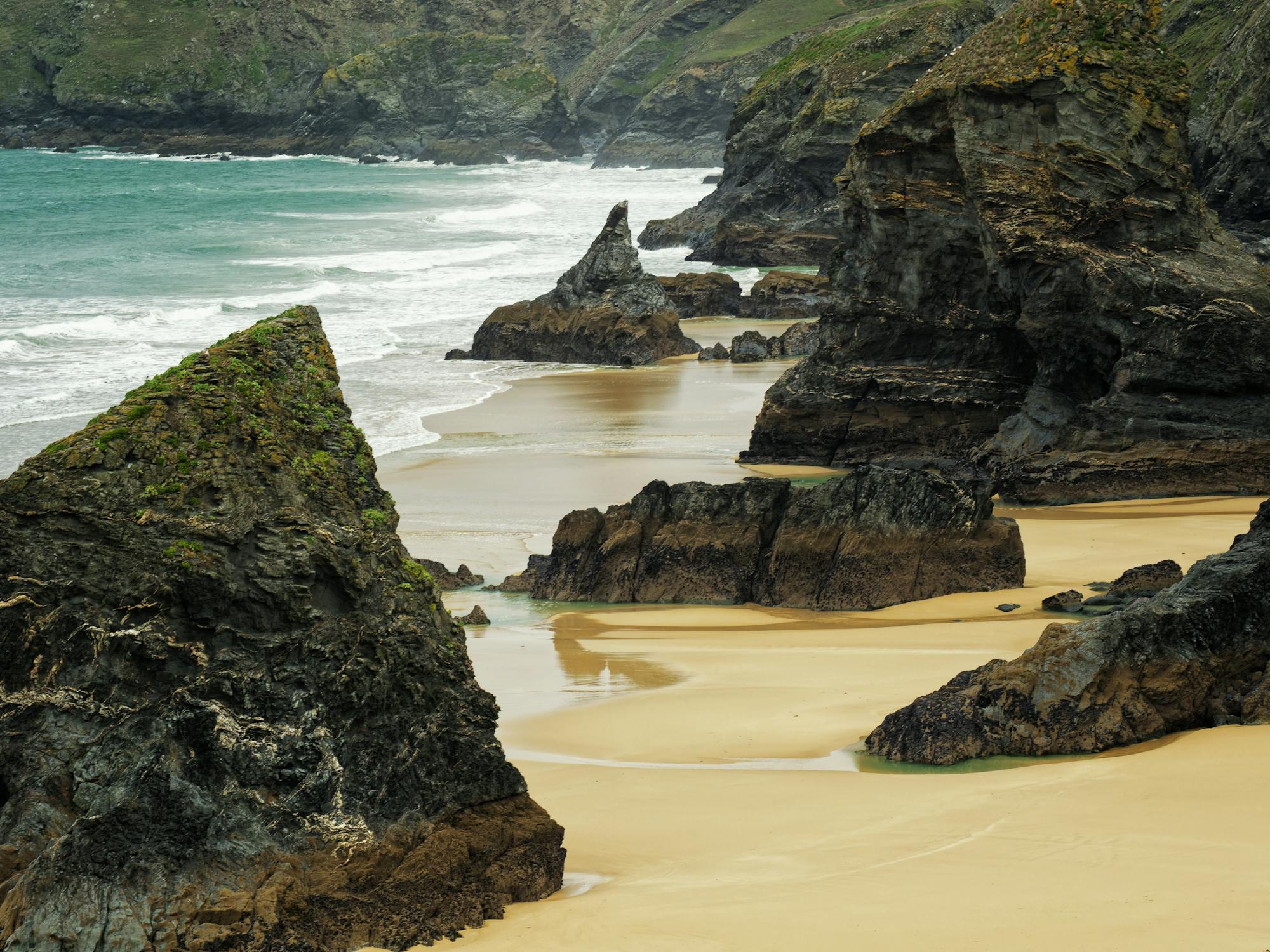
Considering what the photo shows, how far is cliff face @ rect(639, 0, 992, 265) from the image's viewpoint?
47188mm

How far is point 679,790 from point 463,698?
1.97m

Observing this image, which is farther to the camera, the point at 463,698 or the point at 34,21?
the point at 34,21

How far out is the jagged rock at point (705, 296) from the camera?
3644 centimetres

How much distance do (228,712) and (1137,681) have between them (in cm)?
415

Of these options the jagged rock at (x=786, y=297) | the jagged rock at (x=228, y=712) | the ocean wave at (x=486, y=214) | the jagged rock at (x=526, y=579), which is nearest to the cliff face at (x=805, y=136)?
the jagged rock at (x=786, y=297)

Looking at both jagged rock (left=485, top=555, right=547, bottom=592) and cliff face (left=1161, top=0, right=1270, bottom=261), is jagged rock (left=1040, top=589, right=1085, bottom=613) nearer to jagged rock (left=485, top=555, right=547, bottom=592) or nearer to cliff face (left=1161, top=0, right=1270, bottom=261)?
jagged rock (left=485, top=555, right=547, bottom=592)

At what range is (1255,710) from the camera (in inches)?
261

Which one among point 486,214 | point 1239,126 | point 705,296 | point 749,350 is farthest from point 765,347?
point 486,214

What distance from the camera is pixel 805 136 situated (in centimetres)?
4981

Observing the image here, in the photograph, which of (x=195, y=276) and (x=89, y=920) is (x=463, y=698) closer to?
(x=89, y=920)

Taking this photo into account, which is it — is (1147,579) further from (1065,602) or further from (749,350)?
(749,350)

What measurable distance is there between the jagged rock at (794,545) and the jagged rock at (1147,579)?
997 millimetres

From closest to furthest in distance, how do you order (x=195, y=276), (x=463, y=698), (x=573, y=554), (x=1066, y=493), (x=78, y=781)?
(x=78, y=781)
(x=463, y=698)
(x=573, y=554)
(x=1066, y=493)
(x=195, y=276)

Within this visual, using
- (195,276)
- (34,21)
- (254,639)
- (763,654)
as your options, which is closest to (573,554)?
(763,654)
